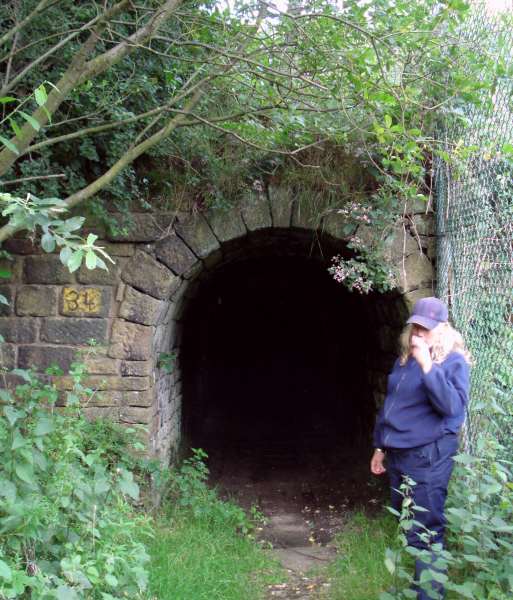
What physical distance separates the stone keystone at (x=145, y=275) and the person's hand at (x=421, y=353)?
187 centimetres

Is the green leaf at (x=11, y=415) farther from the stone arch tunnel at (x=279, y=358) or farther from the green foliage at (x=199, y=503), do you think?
the stone arch tunnel at (x=279, y=358)

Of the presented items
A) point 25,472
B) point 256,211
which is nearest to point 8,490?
point 25,472

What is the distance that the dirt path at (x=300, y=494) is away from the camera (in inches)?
154

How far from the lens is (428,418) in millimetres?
2867

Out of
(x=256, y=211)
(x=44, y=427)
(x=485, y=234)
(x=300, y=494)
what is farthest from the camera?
(x=300, y=494)

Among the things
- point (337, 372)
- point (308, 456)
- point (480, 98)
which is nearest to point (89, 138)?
point (480, 98)

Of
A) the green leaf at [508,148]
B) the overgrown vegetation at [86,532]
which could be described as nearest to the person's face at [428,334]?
the green leaf at [508,148]

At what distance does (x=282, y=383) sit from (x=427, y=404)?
7.23 meters

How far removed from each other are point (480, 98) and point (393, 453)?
83.0 inches

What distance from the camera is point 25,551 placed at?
2.40 m

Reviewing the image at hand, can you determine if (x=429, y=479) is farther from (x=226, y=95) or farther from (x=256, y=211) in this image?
(x=226, y=95)

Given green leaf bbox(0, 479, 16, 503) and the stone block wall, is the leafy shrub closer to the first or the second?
the stone block wall

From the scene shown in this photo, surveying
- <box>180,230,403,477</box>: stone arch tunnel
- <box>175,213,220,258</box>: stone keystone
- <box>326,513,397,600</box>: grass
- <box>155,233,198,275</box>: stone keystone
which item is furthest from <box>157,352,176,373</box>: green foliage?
<box>326,513,397,600</box>: grass

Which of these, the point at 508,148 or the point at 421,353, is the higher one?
the point at 508,148
